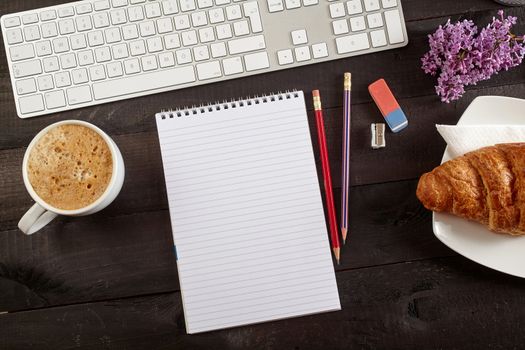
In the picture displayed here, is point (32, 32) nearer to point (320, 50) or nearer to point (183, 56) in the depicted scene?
point (183, 56)

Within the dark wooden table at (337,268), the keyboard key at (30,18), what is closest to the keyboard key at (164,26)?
the dark wooden table at (337,268)

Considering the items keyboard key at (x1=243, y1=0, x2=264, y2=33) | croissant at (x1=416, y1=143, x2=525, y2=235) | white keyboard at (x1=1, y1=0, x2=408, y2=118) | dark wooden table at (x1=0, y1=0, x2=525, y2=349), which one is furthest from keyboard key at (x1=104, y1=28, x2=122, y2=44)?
croissant at (x1=416, y1=143, x2=525, y2=235)

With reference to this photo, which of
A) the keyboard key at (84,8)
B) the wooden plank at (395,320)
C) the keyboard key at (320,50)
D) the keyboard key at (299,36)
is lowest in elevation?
the wooden plank at (395,320)

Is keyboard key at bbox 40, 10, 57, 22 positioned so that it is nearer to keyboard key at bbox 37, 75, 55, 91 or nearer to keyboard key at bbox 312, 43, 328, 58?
keyboard key at bbox 37, 75, 55, 91

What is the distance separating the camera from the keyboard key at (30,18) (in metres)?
0.83

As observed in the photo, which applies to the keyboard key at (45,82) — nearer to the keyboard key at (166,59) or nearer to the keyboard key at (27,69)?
the keyboard key at (27,69)

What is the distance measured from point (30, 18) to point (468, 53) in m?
0.72

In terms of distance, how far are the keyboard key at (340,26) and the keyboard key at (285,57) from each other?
0.27 feet

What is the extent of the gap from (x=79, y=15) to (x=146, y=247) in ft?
1.32

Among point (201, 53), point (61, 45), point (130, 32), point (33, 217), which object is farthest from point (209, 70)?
point (33, 217)

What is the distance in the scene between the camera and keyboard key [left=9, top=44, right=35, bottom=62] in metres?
0.82

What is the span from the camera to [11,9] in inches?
33.6

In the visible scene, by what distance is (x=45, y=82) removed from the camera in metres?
0.82

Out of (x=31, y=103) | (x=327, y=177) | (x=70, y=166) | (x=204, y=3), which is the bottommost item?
(x=327, y=177)
